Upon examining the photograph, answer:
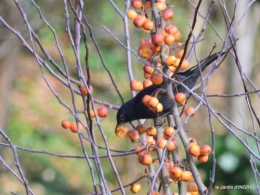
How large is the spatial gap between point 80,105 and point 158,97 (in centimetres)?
883

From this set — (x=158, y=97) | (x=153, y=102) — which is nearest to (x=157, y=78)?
(x=153, y=102)

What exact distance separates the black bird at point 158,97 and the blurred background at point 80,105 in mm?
2575

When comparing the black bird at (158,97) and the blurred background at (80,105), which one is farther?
the blurred background at (80,105)

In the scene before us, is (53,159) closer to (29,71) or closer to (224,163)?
(29,71)

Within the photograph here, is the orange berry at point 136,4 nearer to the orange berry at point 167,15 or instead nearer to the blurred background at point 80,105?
the orange berry at point 167,15

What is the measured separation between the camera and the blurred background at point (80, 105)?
538 cm

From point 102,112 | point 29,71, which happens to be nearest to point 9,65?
point 102,112

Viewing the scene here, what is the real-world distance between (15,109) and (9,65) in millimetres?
4242

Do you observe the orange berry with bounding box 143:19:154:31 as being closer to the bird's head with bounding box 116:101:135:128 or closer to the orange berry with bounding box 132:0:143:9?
the orange berry with bounding box 132:0:143:9

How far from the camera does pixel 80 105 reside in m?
11.1

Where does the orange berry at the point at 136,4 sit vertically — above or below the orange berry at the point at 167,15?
above

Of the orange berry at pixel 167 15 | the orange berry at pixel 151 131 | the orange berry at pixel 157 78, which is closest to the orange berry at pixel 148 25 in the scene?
the orange berry at pixel 167 15

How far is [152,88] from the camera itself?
7.60 feet

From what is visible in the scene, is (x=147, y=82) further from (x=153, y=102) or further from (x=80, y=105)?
(x=80, y=105)
